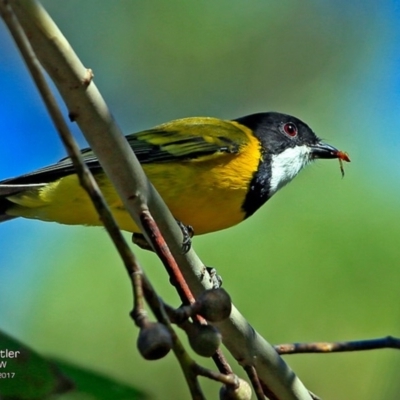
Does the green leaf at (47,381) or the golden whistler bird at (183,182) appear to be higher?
the golden whistler bird at (183,182)

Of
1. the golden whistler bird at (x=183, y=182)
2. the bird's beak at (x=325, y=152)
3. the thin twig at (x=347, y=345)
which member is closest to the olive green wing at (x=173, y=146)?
the golden whistler bird at (x=183, y=182)

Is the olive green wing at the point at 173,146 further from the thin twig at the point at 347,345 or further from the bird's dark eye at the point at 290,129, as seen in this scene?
the thin twig at the point at 347,345

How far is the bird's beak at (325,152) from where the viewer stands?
4.52 metres

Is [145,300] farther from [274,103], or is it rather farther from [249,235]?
[274,103]

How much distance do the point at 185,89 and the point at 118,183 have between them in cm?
349

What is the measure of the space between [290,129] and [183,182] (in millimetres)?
1222

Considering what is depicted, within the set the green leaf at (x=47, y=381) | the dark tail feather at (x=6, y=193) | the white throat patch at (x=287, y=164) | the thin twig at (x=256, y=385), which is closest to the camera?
the green leaf at (x=47, y=381)

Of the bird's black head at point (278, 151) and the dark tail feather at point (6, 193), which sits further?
the bird's black head at point (278, 151)

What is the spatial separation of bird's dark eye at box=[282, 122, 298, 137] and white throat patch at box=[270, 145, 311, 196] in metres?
0.09

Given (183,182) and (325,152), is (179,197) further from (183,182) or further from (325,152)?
(325,152)

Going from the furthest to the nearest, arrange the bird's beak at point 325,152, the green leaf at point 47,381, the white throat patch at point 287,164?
the bird's beak at point 325,152
the white throat patch at point 287,164
the green leaf at point 47,381

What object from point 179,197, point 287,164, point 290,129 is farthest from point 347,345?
A: point 290,129

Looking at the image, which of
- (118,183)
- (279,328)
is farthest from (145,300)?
(279,328)

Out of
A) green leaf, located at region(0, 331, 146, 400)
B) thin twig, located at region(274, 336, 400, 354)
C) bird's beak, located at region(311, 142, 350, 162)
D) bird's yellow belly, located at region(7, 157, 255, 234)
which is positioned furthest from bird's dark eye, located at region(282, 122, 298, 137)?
green leaf, located at region(0, 331, 146, 400)
